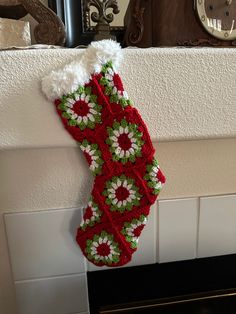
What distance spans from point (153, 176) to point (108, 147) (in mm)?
110

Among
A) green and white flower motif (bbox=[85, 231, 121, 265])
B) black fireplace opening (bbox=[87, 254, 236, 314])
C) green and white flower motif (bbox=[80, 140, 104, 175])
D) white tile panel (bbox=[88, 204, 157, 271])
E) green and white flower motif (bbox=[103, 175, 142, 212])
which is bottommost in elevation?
black fireplace opening (bbox=[87, 254, 236, 314])

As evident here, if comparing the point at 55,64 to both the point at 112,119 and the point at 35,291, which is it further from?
the point at 35,291

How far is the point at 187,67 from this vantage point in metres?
0.60

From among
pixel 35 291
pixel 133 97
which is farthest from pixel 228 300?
pixel 133 97

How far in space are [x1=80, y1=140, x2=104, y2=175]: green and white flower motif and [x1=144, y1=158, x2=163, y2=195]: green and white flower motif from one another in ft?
0.32

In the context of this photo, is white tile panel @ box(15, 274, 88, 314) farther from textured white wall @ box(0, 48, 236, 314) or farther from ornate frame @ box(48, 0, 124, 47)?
ornate frame @ box(48, 0, 124, 47)

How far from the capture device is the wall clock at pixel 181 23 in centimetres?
67

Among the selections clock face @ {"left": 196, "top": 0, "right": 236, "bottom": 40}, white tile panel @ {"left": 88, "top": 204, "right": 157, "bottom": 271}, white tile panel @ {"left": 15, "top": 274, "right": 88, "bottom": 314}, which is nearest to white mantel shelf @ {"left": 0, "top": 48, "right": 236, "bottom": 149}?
clock face @ {"left": 196, "top": 0, "right": 236, "bottom": 40}

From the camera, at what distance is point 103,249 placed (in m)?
0.65

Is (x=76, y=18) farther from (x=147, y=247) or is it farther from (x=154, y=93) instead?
(x=147, y=247)

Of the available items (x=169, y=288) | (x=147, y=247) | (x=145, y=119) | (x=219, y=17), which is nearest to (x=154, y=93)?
(x=145, y=119)

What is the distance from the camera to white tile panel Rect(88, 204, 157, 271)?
0.73 meters

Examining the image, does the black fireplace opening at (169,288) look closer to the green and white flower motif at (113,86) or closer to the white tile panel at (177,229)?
the white tile panel at (177,229)

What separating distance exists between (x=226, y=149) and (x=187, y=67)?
0.23 metres
